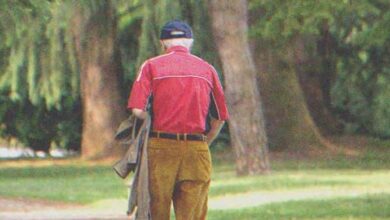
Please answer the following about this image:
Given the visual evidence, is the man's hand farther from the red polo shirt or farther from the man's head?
the man's head

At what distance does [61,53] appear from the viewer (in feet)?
107

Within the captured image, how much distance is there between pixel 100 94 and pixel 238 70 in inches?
365

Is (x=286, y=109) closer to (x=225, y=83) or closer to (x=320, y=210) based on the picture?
(x=225, y=83)

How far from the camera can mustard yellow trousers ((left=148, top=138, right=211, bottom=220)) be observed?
34.8 feet

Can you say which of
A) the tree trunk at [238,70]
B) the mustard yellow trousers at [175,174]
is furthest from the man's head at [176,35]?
the tree trunk at [238,70]

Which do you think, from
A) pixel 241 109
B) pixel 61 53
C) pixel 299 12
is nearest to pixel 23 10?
pixel 299 12

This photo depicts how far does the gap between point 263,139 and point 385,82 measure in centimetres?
847

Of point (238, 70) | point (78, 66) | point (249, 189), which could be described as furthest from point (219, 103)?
point (78, 66)

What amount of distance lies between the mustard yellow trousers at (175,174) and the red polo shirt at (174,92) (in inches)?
5.1

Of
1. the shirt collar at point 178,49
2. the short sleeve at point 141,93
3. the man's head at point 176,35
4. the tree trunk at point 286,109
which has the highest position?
the man's head at point 176,35

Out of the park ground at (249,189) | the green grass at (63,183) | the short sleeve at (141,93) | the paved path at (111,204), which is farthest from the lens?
the green grass at (63,183)

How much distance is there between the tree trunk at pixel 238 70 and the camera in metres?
25.9

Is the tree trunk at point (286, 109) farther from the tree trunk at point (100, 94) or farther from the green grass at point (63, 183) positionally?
the green grass at point (63, 183)

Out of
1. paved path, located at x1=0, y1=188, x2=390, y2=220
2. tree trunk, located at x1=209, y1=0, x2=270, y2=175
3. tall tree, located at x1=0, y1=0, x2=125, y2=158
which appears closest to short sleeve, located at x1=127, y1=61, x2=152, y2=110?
paved path, located at x1=0, y1=188, x2=390, y2=220
